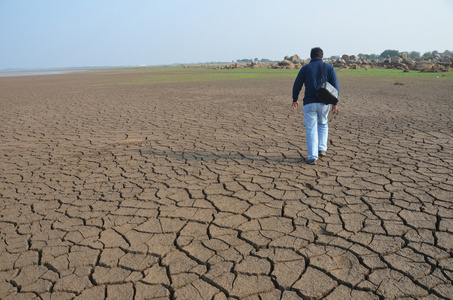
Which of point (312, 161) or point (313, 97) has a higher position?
point (313, 97)

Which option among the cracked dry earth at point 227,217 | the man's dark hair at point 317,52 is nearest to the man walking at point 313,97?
the man's dark hair at point 317,52

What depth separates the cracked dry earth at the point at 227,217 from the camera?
2311mm

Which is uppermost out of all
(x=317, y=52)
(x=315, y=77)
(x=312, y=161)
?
(x=317, y=52)

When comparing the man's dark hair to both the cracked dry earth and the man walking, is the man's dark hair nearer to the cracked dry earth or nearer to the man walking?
the man walking

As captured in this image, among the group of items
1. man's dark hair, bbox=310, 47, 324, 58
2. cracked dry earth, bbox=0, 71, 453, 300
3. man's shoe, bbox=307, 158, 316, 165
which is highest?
man's dark hair, bbox=310, 47, 324, 58

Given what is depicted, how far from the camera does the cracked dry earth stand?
2311 mm

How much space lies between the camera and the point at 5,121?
923 cm

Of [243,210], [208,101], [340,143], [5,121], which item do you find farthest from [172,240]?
[208,101]

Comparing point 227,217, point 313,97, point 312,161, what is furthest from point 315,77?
point 227,217

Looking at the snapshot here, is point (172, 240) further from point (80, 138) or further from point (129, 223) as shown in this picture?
point (80, 138)

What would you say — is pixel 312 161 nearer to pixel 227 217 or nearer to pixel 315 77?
pixel 315 77

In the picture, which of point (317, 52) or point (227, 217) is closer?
point (227, 217)

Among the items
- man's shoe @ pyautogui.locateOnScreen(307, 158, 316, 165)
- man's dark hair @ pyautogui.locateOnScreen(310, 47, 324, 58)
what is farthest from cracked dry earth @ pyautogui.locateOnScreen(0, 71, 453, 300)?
man's dark hair @ pyautogui.locateOnScreen(310, 47, 324, 58)

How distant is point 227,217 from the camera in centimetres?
325
